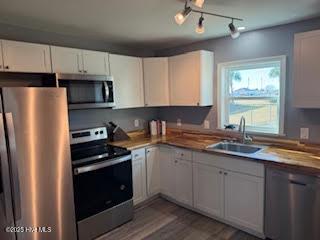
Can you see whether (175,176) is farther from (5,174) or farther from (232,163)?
(5,174)

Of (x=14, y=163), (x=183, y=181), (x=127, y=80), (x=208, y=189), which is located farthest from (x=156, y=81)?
(x=14, y=163)

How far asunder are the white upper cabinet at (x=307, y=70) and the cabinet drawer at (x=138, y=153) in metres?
1.91

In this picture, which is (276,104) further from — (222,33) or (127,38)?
(127,38)

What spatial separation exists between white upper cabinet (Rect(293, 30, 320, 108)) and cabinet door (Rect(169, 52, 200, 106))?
1234mm

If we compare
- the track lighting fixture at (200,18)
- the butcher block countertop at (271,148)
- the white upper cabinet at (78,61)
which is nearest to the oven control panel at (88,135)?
the butcher block countertop at (271,148)

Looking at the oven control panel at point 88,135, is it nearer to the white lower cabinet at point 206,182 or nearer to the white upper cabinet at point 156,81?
the white lower cabinet at point 206,182

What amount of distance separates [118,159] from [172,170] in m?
0.88

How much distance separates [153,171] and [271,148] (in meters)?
1.60

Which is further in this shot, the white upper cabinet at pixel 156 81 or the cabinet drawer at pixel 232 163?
the white upper cabinet at pixel 156 81

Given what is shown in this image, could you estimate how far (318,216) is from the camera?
2.03 m

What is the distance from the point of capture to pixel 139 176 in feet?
10.3

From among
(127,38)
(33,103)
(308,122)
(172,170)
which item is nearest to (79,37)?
(127,38)

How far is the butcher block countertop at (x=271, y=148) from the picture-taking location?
6.98 feet

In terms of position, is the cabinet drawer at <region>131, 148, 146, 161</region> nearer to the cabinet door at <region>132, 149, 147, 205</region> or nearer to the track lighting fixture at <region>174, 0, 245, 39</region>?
the cabinet door at <region>132, 149, 147, 205</region>
